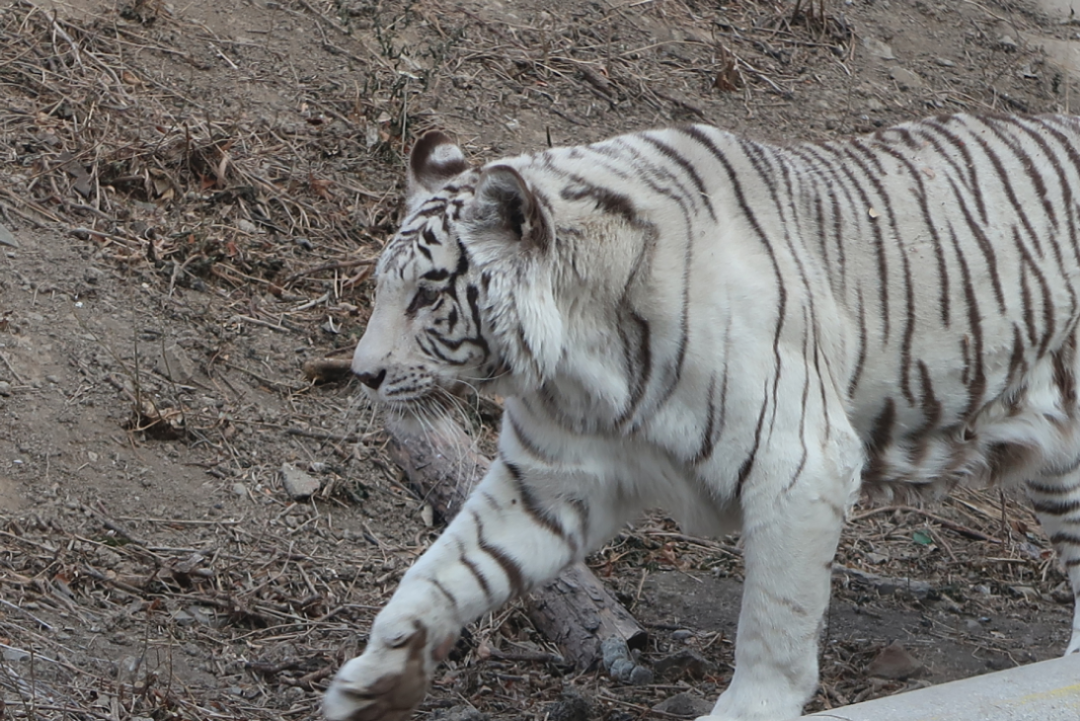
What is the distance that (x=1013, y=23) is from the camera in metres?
9.29

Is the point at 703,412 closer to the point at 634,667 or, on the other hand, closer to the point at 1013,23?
the point at 634,667

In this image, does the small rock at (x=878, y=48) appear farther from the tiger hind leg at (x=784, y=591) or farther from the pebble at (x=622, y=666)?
the tiger hind leg at (x=784, y=591)

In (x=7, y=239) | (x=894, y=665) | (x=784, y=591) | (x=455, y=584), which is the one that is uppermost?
(x=784, y=591)

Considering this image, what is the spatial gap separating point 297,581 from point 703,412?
1745 millimetres

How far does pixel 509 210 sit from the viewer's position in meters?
3.35

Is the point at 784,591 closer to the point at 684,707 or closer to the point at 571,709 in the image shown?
the point at 684,707

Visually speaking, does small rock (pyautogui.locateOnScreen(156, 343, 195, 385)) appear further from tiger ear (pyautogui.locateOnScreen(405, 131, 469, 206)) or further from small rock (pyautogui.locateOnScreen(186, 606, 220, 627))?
tiger ear (pyautogui.locateOnScreen(405, 131, 469, 206))

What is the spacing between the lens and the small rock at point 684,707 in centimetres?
385

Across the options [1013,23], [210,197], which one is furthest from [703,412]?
[1013,23]

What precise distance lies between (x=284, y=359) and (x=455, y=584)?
222cm

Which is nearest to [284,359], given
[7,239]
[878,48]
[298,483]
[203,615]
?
[298,483]

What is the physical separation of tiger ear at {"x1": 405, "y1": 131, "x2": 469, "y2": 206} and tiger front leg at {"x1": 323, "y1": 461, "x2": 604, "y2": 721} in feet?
2.65

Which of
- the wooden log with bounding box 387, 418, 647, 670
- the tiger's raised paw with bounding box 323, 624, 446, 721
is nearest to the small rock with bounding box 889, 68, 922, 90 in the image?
the wooden log with bounding box 387, 418, 647, 670

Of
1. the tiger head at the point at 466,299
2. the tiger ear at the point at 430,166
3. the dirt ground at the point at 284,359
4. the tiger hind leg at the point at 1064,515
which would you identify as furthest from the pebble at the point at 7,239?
the tiger hind leg at the point at 1064,515
